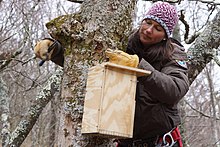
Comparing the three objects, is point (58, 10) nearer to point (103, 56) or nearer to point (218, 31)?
point (218, 31)

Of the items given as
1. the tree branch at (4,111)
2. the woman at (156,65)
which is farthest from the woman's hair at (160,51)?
the tree branch at (4,111)

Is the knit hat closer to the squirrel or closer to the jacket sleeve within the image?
the jacket sleeve

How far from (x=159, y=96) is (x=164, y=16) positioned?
2.05 ft

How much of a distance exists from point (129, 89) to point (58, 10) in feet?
33.7

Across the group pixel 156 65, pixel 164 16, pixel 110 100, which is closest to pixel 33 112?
pixel 156 65

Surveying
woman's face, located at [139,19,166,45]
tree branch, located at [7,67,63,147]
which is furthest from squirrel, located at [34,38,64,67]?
tree branch, located at [7,67,63,147]

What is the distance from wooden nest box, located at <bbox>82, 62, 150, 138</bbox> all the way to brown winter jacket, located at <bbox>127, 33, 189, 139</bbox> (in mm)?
109

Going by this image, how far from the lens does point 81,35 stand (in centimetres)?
235

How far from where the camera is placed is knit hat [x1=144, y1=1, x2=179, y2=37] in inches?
101

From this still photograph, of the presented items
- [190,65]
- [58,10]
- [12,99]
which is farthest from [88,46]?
[12,99]

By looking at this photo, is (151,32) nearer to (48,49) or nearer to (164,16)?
(164,16)

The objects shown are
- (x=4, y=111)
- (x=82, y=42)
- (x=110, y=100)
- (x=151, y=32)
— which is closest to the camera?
(x=110, y=100)

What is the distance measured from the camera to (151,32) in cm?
253

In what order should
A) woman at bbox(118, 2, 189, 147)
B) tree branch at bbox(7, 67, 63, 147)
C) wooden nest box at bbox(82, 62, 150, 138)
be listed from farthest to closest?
1. tree branch at bbox(7, 67, 63, 147)
2. woman at bbox(118, 2, 189, 147)
3. wooden nest box at bbox(82, 62, 150, 138)
